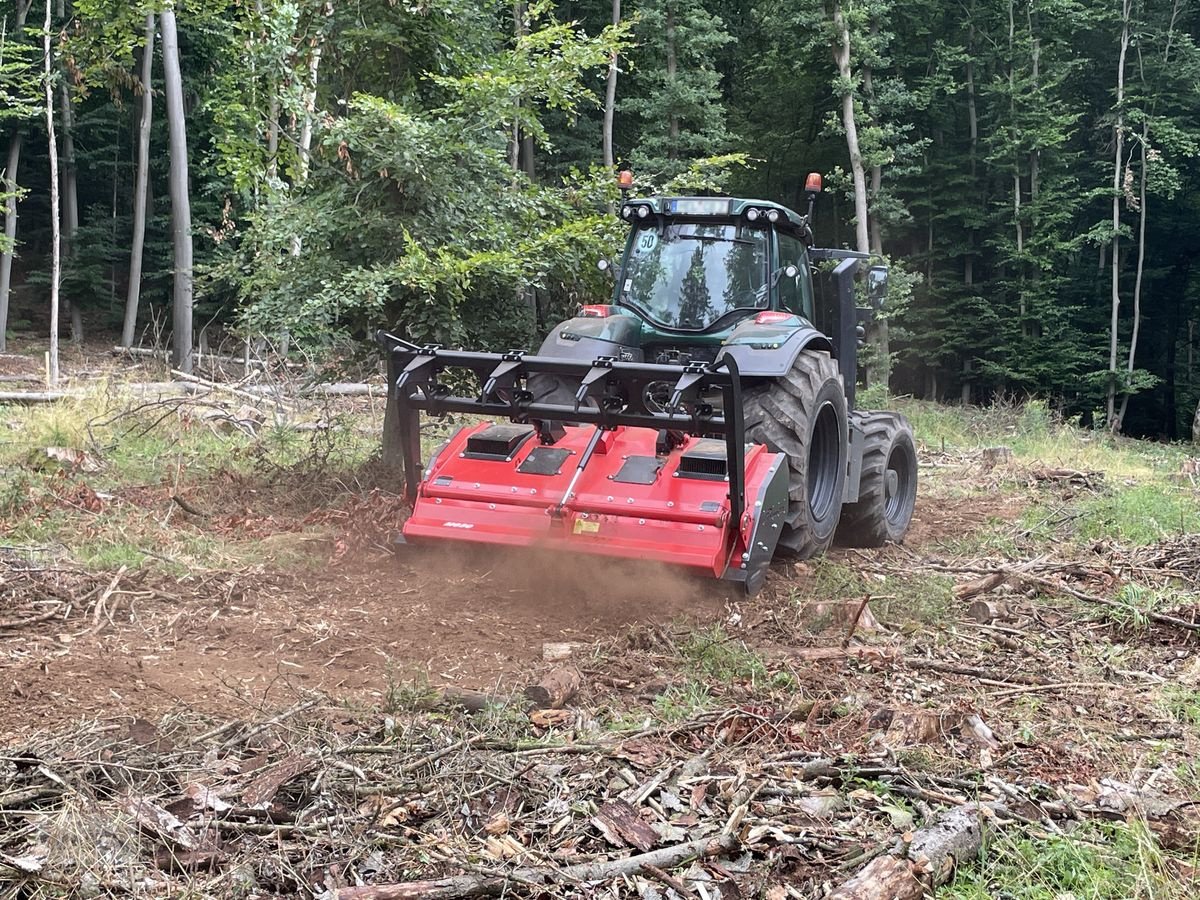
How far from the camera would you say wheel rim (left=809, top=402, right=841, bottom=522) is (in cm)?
658

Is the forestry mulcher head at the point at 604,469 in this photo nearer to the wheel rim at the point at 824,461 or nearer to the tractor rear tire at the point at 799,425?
the tractor rear tire at the point at 799,425

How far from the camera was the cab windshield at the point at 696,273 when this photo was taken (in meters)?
6.87

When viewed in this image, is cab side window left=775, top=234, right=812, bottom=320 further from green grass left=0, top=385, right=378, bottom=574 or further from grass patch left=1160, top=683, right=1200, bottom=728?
green grass left=0, top=385, right=378, bottom=574

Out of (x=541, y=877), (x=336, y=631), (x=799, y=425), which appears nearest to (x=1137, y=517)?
(x=799, y=425)

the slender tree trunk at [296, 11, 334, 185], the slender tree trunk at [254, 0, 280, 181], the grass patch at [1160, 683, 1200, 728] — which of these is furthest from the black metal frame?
the slender tree trunk at [254, 0, 280, 181]

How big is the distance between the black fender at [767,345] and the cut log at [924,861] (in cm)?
310

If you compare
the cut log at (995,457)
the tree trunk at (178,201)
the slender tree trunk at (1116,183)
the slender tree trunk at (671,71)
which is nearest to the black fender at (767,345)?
the cut log at (995,457)

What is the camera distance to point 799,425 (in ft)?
19.4

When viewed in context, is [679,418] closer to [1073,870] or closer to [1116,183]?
[1073,870]

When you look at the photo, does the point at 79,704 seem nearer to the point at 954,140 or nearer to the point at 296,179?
the point at 296,179

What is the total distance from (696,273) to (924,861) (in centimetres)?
472

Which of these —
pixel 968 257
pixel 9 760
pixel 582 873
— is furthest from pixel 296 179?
pixel 968 257

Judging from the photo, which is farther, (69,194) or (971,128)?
(69,194)

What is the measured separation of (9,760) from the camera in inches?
122
